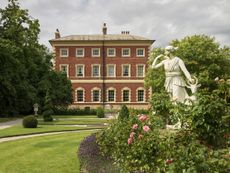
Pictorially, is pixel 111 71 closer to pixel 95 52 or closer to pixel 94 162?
pixel 95 52

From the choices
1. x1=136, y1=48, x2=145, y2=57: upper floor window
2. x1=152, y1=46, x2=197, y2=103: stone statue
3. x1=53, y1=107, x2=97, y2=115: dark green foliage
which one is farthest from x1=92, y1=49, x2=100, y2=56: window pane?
x1=152, y1=46, x2=197, y2=103: stone statue

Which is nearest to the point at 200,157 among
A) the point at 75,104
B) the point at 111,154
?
Answer: the point at 111,154

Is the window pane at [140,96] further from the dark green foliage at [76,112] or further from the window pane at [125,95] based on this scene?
the dark green foliage at [76,112]

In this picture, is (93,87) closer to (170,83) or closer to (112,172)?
(170,83)

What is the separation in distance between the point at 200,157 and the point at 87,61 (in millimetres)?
47074

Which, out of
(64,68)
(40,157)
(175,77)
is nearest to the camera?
(40,157)

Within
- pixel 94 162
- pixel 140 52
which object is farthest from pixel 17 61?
pixel 94 162

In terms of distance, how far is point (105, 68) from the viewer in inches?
2003

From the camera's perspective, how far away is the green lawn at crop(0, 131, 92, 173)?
370 inches

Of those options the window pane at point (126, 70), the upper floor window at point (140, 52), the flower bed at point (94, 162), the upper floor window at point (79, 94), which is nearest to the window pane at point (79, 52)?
the upper floor window at point (79, 94)

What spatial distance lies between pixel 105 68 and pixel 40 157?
40.1 meters

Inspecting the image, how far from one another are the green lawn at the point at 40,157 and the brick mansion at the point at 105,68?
116 feet

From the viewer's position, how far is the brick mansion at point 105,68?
1970 inches

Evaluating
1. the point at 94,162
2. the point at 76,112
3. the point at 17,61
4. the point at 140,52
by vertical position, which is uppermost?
the point at 140,52
